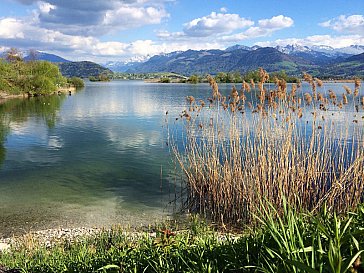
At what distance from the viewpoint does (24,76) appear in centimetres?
7962

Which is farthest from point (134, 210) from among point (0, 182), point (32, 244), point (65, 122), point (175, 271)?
point (65, 122)

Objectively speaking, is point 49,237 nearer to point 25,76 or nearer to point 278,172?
point 278,172

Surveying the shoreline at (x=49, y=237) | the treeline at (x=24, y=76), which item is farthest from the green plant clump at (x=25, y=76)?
the shoreline at (x=49, y=237)

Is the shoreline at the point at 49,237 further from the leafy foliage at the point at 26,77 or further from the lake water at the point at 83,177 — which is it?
the leafy foliage at the point at 26,77

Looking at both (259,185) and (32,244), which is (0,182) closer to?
(32,244)

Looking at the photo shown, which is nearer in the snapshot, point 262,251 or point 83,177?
point 262,251

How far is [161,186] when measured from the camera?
53.3 feet

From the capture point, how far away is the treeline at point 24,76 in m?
73.5

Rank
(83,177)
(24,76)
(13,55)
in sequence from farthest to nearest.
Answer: (13,55)
(24,76)
(83,177)

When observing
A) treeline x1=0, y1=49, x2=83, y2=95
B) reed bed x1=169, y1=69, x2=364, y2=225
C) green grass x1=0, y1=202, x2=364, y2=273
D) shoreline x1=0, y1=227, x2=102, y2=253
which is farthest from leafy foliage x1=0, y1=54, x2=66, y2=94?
green grass x1=0, y1=202, x2=364, y2=273

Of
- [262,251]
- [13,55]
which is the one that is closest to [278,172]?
[262,251]

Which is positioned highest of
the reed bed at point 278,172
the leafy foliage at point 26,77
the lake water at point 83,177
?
the leafy foliage at point 26,77

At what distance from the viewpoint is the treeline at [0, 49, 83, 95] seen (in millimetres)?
73488

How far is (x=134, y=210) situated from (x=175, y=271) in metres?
9.35
